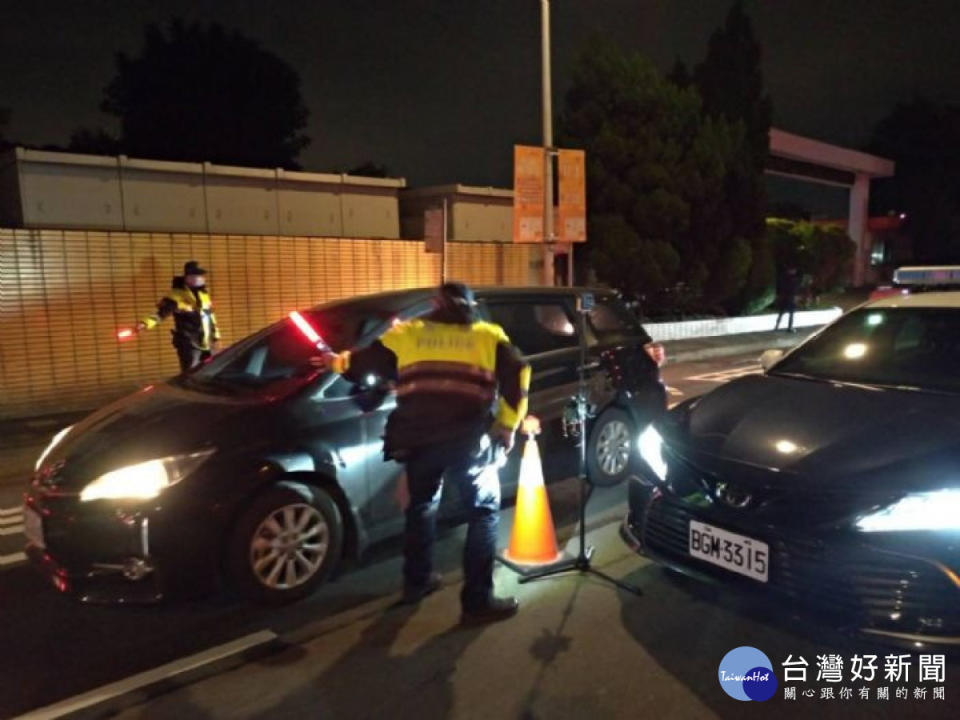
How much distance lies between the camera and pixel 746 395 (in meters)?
3.98

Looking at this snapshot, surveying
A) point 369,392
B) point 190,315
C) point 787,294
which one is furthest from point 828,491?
point 787,294

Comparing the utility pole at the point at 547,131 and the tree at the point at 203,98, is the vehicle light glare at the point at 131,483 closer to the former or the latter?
the utility pole at the point at 547,131

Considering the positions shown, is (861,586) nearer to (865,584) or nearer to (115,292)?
(865,584)

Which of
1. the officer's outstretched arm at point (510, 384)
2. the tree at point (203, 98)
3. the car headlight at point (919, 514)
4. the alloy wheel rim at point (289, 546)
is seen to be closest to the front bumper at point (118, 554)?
the alloy wheel rim at point (289, 546)

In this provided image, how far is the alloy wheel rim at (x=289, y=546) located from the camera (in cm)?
376

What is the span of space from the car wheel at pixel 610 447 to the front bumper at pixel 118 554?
3002 mm

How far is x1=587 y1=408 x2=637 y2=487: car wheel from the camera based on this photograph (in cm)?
569

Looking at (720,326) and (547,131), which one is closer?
(547,131)

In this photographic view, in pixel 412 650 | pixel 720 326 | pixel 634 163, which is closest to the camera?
pixel 412 650

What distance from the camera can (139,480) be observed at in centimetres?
355

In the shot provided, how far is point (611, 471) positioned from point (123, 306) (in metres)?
7.14

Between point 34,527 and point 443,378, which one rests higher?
point 443,378

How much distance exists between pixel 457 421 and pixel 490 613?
37.8 inches

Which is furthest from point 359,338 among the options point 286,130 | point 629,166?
point 286,130
